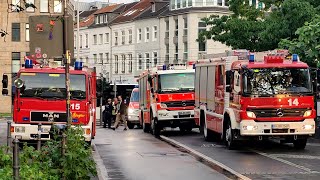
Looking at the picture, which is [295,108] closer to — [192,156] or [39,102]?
[192,156]

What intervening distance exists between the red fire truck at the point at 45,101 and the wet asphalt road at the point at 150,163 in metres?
1.49

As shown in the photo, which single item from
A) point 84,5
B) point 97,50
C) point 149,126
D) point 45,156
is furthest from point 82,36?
point 45,156

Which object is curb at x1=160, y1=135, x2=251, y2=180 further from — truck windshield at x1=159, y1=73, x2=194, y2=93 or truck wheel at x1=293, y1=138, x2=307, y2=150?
truck windshield at x1=159, y1=73, x2=194, y2=93

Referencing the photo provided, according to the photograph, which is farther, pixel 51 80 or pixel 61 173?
pixel 51 80

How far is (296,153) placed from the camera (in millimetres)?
21438

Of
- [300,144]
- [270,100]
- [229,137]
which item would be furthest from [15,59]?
[270,100]

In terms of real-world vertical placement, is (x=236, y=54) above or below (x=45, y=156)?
above

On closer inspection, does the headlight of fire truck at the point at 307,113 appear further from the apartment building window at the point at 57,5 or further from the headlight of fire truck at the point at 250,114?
the apartment building window at the point at 57,5

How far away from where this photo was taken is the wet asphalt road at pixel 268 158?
1619cm

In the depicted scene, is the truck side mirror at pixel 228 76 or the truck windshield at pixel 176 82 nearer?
the truck side mirror at pixel 228 76

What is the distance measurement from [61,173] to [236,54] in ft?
39.8

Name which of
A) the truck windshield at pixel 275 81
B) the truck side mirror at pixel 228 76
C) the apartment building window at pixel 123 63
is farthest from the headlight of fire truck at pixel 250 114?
the apartment building window at pixel 123 63

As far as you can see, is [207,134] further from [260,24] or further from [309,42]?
[260,24]

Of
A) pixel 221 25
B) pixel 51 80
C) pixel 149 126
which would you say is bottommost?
pixel 149 126
